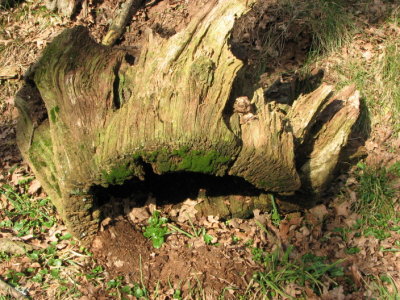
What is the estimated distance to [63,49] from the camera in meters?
4.06

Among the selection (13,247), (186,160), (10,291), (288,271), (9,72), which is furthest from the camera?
(9,72)

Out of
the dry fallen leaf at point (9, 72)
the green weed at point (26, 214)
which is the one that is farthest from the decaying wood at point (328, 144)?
the dry fallen leaf at point (9, 72)

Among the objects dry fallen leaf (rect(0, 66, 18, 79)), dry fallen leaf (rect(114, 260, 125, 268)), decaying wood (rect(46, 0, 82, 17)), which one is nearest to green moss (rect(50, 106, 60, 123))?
dry fallen leaf (rect(114, 260, 125, 268))

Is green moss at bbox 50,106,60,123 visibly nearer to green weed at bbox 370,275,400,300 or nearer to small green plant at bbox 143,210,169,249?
small green plant at bbox 143,210,169,249

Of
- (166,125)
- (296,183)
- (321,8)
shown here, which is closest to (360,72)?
(321,8)

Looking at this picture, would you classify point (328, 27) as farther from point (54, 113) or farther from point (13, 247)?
point (13, 247)

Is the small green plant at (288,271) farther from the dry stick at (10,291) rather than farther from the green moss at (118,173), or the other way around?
the dry stick at (10,291)

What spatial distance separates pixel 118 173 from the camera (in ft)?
12.4

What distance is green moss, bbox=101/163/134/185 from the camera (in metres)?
3.76

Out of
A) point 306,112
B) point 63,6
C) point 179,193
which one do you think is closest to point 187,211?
point 179,193

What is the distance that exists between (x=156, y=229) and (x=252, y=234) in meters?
0.99

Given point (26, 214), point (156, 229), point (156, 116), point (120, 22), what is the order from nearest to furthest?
point (156, 116) < point (156, 229) < point (26, 214) < point (120, 22)

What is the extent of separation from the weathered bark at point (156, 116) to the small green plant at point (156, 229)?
1.96 ft

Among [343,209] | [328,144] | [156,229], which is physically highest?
[328,144]
